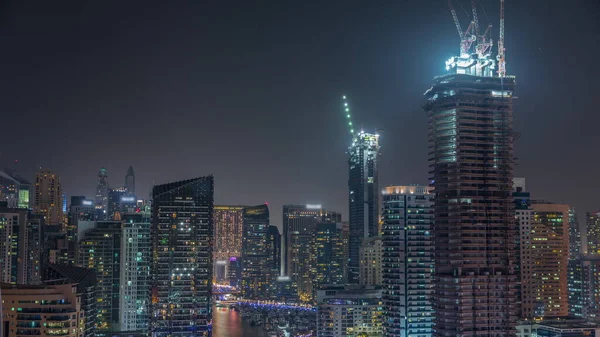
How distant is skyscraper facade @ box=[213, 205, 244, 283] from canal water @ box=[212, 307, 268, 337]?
1251 inches

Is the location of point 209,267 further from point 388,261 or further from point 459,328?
point 459,328

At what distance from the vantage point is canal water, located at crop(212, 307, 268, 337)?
64.4 m

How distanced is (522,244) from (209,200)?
2369 centimetres

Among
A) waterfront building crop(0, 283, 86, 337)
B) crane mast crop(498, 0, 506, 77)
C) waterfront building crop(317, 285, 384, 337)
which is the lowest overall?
waterfront building crop(317, 285, 384, 337)

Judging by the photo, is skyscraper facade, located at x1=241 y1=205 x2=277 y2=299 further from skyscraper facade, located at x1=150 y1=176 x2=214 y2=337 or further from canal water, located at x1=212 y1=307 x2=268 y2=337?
skyscraper facade, located at x1=150 y1=176 x2=214 y2=337

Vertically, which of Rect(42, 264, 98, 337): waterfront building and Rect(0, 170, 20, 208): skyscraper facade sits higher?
Rect(0, 170, 20, 208): skyscraper facade

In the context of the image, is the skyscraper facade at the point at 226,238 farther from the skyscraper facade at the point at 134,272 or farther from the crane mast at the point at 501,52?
the crane mast at the point at 501,52

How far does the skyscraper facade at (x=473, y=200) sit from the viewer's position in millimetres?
32656

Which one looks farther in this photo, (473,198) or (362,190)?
(362,190)

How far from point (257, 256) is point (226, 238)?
18429 mm

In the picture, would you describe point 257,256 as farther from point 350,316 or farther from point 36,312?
point 36,312

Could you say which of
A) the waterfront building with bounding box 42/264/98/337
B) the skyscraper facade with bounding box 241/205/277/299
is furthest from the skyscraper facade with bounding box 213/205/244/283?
the waterfront building with bounding box 42/264/98/337

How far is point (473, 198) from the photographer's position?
3334 centimetres

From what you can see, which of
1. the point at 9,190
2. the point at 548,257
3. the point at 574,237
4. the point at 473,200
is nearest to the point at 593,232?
the point at 574,237
